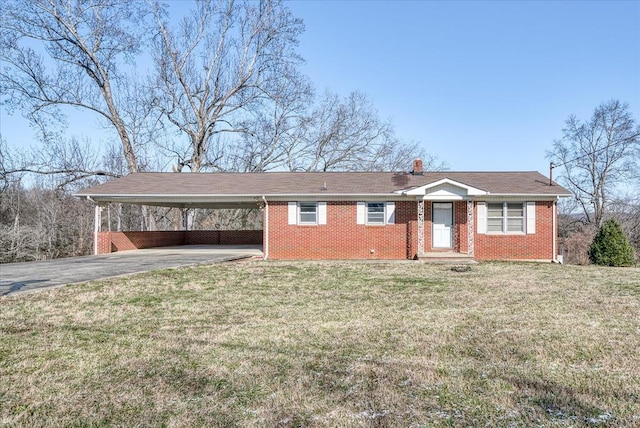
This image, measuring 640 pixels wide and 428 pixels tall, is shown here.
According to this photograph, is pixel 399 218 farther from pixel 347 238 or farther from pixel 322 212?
pixel 322 212

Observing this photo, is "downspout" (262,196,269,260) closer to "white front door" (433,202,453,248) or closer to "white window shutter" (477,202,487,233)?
"white front door" (433,202,453,248)

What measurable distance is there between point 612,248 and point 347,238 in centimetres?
987

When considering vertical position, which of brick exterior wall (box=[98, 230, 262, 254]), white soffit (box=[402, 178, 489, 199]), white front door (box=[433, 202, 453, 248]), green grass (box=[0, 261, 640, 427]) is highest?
white soffit (box=[402, 178, 489, 199])

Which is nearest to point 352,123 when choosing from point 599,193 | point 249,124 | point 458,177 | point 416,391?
point 249,124

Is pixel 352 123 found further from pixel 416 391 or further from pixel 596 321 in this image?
pixel 416 391

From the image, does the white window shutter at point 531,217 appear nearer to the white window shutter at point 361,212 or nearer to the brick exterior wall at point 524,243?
the brick exterior wall at point 524,243

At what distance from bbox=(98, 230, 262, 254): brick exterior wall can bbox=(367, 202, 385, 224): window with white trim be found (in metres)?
10.2

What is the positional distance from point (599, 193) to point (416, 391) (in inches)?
1380

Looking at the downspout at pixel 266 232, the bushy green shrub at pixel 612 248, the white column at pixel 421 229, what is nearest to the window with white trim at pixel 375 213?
the white column at pixel 421 229

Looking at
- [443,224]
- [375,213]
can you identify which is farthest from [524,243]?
[375,213]

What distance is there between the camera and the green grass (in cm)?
317

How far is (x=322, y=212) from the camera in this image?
16250 millimetres

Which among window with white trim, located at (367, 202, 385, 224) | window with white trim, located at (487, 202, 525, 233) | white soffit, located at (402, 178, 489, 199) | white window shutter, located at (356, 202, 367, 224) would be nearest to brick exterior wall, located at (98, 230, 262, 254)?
white window shutter, located at (356, 202, 367, 224)

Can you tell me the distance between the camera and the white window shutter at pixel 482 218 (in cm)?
1597
